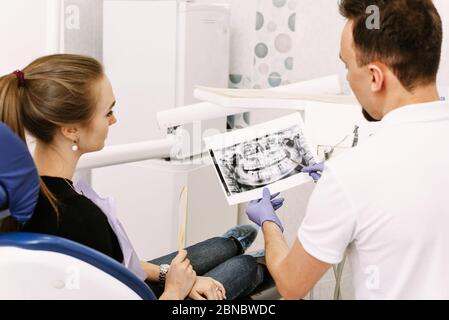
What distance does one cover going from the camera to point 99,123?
157cm

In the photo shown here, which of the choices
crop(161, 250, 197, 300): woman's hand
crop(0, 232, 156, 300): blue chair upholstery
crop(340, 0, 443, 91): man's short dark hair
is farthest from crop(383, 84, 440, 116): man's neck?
crop(161, 250, 197, 300): woman's hand

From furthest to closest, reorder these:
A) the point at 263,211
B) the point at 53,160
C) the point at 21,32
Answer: the point at 21,32, the point at 263,211, the point at 53,160

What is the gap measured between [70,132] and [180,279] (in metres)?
0.49

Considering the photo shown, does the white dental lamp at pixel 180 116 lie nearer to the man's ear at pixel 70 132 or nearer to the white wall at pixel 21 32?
the man's ear at pixel 70 132

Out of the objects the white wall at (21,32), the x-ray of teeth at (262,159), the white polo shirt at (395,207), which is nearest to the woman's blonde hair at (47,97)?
the x-ray of teeth at (262,159)

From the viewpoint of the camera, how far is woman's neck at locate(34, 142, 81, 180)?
4.92 feet

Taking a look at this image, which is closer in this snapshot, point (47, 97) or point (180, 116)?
point (47, 97)

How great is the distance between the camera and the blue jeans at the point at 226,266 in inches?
74.7

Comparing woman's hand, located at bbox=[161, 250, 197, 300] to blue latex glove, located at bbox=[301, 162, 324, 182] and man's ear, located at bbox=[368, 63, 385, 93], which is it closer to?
blue latex glove, located at bbox=[301, 162, 324, 182]

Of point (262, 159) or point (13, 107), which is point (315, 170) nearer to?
point (262, 159)

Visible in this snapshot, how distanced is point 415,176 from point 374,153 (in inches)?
3.3

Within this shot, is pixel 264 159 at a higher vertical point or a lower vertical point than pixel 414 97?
lower

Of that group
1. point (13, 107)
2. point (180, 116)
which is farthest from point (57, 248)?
point (180, 116)

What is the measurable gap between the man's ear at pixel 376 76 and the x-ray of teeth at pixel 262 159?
0.50m
